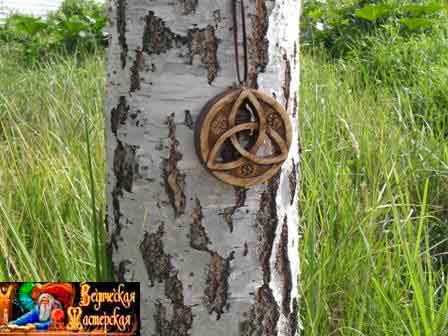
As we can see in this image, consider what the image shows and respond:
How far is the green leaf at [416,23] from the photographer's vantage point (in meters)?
4.88

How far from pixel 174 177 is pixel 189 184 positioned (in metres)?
0.03

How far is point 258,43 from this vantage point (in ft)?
3.37

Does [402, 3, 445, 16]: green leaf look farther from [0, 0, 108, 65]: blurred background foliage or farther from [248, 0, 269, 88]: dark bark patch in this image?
[248, 0, 269, 88]: dark bark patch

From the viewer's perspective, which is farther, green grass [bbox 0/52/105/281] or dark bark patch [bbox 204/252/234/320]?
green grass [bbox 0/52/105/281]

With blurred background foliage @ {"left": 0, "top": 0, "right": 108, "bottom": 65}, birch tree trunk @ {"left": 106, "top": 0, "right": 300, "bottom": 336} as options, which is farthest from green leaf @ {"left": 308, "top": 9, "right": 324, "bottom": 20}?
birch tree trunk @ {"left": 106, "top": 0, "right": 300, "bottom": 336}

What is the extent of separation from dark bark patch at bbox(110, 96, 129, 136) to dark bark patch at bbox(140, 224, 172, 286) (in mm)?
204

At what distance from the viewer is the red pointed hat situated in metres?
1.09

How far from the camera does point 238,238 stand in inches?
41.5

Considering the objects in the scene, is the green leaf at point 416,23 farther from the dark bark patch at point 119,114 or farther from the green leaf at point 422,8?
the dark bark patch at point 119,114

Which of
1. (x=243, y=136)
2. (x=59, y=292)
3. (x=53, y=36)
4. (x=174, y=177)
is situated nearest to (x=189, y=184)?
(x=174, y=177)

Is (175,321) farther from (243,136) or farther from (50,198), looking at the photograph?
(50,198)

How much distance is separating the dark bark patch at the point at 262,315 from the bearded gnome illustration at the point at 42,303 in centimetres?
35

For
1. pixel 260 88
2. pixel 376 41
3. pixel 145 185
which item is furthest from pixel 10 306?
pixel 376 41

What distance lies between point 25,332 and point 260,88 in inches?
25.1
